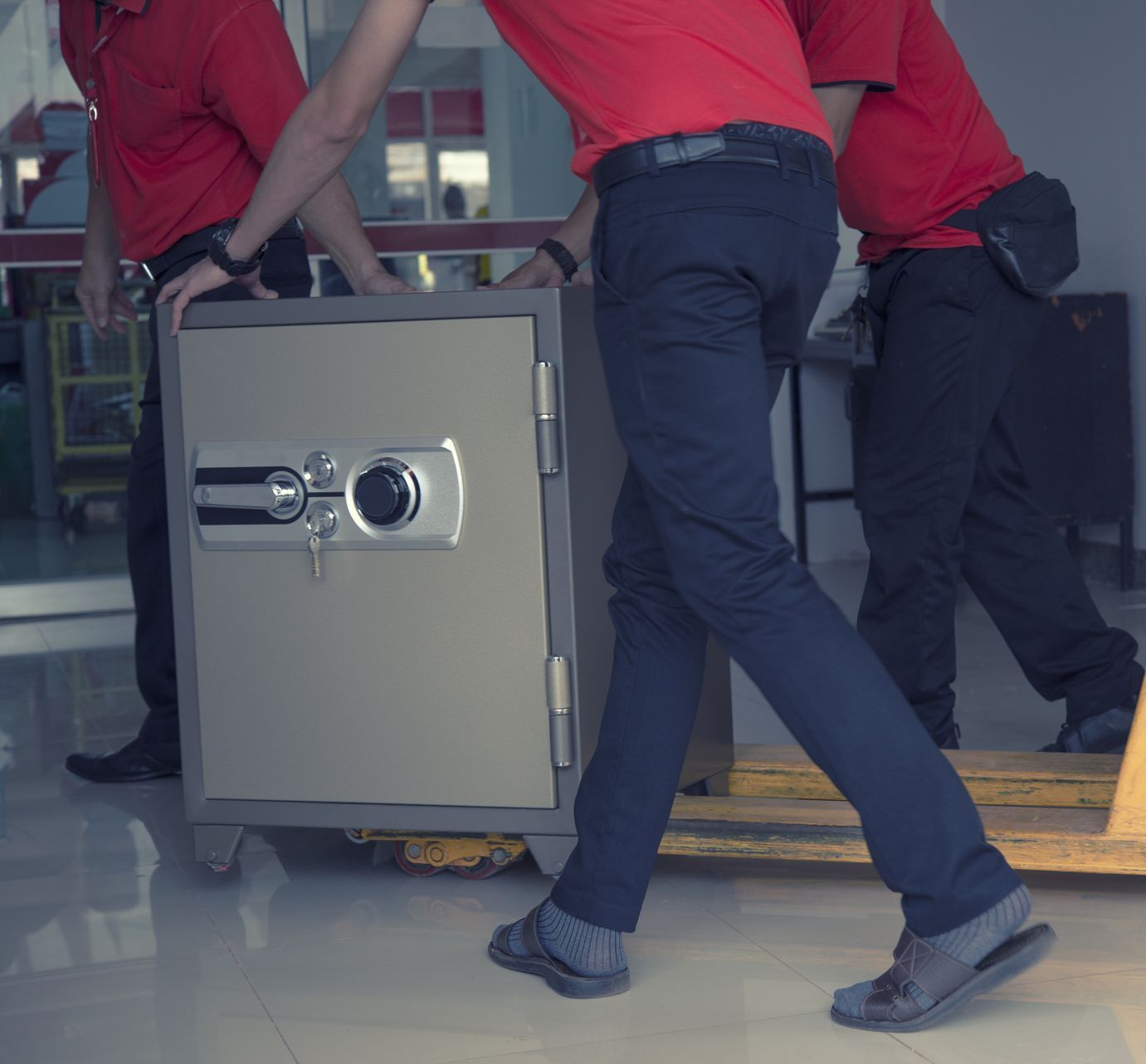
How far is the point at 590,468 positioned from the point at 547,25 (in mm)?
567

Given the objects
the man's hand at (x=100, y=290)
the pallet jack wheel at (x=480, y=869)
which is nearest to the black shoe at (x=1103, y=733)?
the pallet jack wheel at (x=480, y=869)

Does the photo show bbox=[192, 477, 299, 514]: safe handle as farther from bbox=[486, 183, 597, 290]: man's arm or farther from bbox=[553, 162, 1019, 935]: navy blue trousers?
bbox=[553, 162, 1019, 935]: navy blue trousers

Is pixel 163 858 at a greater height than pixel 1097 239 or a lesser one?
lesser

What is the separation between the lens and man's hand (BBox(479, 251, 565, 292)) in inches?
78.6

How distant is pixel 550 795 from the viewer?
189cm

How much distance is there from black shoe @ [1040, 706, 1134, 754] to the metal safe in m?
0.87

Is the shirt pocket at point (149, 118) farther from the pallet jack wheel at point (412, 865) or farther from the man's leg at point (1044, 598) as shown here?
the man's leg at point (1044, 598)

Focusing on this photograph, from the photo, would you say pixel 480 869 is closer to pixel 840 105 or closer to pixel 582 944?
pixel 582 944

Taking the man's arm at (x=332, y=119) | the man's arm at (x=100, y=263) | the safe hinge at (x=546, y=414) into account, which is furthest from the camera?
the man's arm at (x=100, y=263)

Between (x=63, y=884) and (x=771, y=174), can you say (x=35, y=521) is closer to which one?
(x=63, y=884)

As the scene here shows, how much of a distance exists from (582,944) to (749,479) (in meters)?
0.53

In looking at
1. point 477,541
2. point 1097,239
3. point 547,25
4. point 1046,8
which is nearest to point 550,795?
point 477,541

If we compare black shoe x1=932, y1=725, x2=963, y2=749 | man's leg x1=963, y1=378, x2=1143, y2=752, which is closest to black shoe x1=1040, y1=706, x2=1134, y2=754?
man's leg x1=963, y1=378, x2=1143, y2=752

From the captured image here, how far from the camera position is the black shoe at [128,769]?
270 cm
